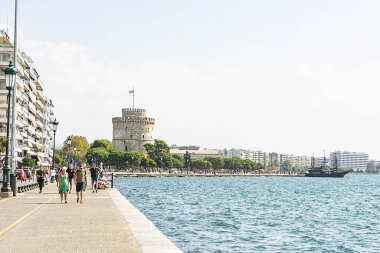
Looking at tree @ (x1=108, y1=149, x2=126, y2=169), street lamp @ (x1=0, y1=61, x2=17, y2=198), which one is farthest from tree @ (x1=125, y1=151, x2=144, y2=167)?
street lamp @ (x1=0, y1=61, x2=17, y2=198)

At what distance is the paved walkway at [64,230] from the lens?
1334cm

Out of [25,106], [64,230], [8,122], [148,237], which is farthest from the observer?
[25,106]

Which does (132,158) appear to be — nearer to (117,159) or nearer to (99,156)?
(117,159)

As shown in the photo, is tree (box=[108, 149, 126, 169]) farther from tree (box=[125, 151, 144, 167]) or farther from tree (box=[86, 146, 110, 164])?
tree (box=[86, 146, 110, 164])

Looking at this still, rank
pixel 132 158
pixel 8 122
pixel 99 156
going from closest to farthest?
pixel 8 122, pixel 99 156, pixel 132 158

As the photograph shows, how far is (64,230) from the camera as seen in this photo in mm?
16531

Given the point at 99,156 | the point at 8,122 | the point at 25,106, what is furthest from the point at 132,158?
the point at 8,122

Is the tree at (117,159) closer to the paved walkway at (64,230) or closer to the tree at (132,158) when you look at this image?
the tree at (132,158)

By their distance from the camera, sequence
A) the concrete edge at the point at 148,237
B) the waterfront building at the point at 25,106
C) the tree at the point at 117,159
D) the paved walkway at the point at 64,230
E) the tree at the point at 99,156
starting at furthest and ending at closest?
the tree at the point at 117,159 < the tree at the point at 99,156 < the waterfront building at the point at 25,106 < the paved walkway at the point at 64,230 < the concrete edge at the point at 148,237

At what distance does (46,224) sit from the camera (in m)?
18.2

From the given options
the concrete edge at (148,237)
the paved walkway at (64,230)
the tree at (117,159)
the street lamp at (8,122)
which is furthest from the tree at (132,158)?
the concrete edge at (148,237)

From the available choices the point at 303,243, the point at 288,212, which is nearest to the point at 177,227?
the point at 303,243

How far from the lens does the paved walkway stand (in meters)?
13.3

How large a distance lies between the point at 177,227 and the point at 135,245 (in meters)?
17.0
